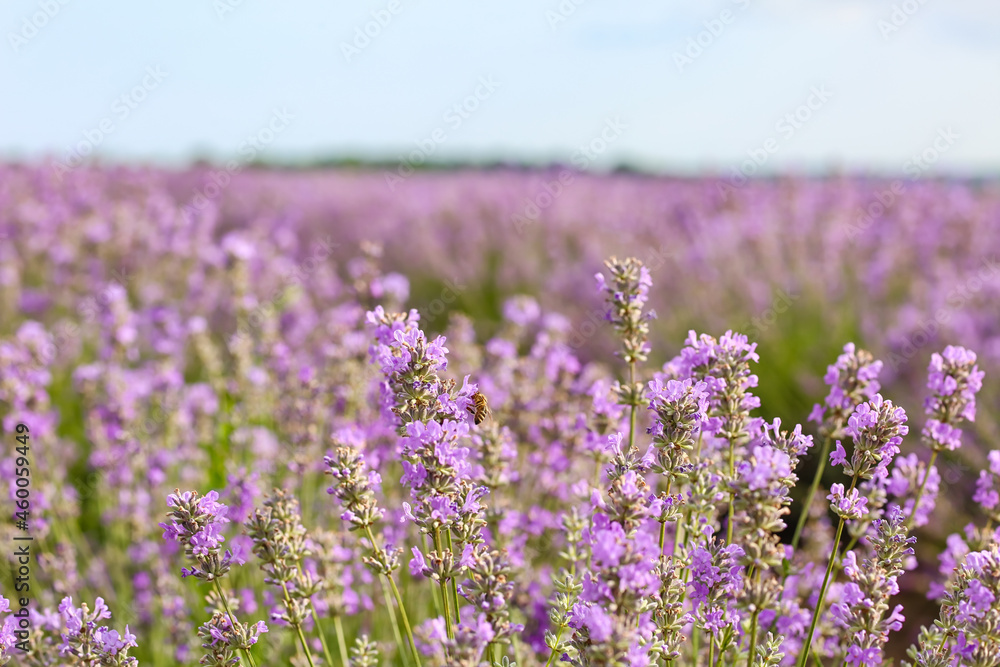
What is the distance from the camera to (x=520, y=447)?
117 inches

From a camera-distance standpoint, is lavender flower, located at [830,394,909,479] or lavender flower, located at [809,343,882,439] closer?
lavender flower, located at [830,394,909,479]

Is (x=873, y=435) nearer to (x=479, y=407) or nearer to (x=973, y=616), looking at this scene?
(x=973, y=616)

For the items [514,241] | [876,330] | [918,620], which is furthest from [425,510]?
[514,241]

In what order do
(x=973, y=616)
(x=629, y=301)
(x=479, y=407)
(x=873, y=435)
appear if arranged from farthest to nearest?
(x=479, y=407) → (x=629, y=301) → (x=873, y=435) → (x=973, y=616)

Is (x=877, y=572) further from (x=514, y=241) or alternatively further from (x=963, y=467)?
(x=514, y=241)

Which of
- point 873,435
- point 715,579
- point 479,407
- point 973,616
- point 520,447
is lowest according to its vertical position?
point 973,616

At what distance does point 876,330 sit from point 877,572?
381 cm

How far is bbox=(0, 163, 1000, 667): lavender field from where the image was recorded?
1.50 meters

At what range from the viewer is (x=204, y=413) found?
3.88 m

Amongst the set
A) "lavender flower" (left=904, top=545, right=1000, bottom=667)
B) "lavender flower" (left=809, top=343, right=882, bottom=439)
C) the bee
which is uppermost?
the bee

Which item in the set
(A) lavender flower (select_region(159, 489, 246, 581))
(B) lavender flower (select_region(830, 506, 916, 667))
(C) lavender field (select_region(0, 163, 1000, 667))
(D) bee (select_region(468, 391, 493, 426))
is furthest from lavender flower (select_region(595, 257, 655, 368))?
(A) lavender flower (select_region(159, 489, 246, 581))

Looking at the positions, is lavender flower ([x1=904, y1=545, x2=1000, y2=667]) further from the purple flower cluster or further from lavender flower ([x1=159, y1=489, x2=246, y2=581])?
lavender flower ([x1=159, y1=489, x2=246, y2=581])

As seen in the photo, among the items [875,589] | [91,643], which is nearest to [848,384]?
[875,589]

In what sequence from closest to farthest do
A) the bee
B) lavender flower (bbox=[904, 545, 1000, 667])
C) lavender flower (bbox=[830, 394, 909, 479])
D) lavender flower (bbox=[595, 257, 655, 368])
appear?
1. lavender flower (bbox=[904, 545, 1000, 667])
2. lavender flower (bbox=[830, 394, 909, 479])
3. lavender flower (bbox=[595, 257, 655, 368])
4. the bee
